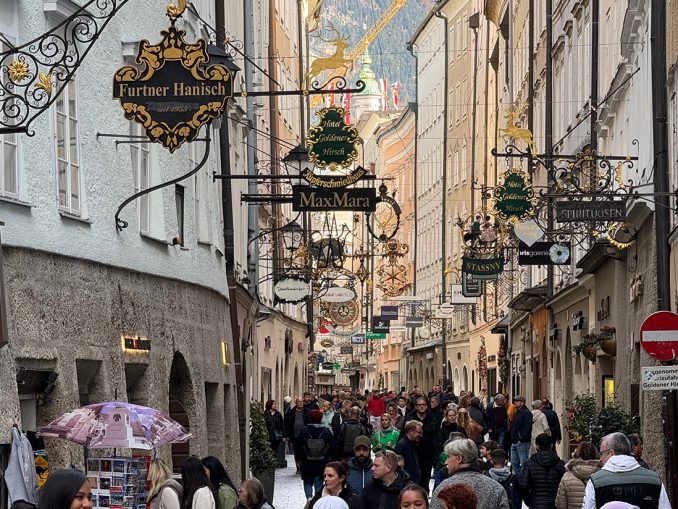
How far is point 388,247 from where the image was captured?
44.3 metres

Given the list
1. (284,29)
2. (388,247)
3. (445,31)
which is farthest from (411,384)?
(388,247)

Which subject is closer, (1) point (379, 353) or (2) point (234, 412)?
(2) point (234, 412)

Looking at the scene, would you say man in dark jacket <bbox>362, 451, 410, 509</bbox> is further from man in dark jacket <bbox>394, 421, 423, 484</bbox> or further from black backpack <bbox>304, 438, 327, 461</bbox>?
black backpack <bbox>304, 438, 327, 461</bbox>

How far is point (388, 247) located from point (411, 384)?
46.0 m

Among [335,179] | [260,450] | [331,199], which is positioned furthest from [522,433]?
[331,199]

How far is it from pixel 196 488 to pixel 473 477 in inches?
107

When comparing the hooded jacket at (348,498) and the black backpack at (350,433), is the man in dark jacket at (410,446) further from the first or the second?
the hooded jacket at (348,498)

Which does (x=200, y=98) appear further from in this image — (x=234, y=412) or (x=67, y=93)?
(x=234, y=412)

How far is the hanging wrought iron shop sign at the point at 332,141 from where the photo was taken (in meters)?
23.6

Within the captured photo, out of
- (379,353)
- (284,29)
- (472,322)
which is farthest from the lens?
(379,353)

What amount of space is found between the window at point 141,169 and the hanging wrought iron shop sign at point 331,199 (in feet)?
7.95

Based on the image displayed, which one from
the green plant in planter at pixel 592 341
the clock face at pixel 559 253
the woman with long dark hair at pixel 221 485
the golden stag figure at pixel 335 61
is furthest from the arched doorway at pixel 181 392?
the clock face at pixel 559 253

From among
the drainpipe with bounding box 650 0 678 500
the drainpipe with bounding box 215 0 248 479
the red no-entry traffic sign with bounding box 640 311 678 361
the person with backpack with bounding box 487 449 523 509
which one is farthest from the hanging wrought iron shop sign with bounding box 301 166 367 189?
the person with backpack with bounding box 487 449 523 509

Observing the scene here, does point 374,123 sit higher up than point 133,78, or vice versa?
point 374,123
